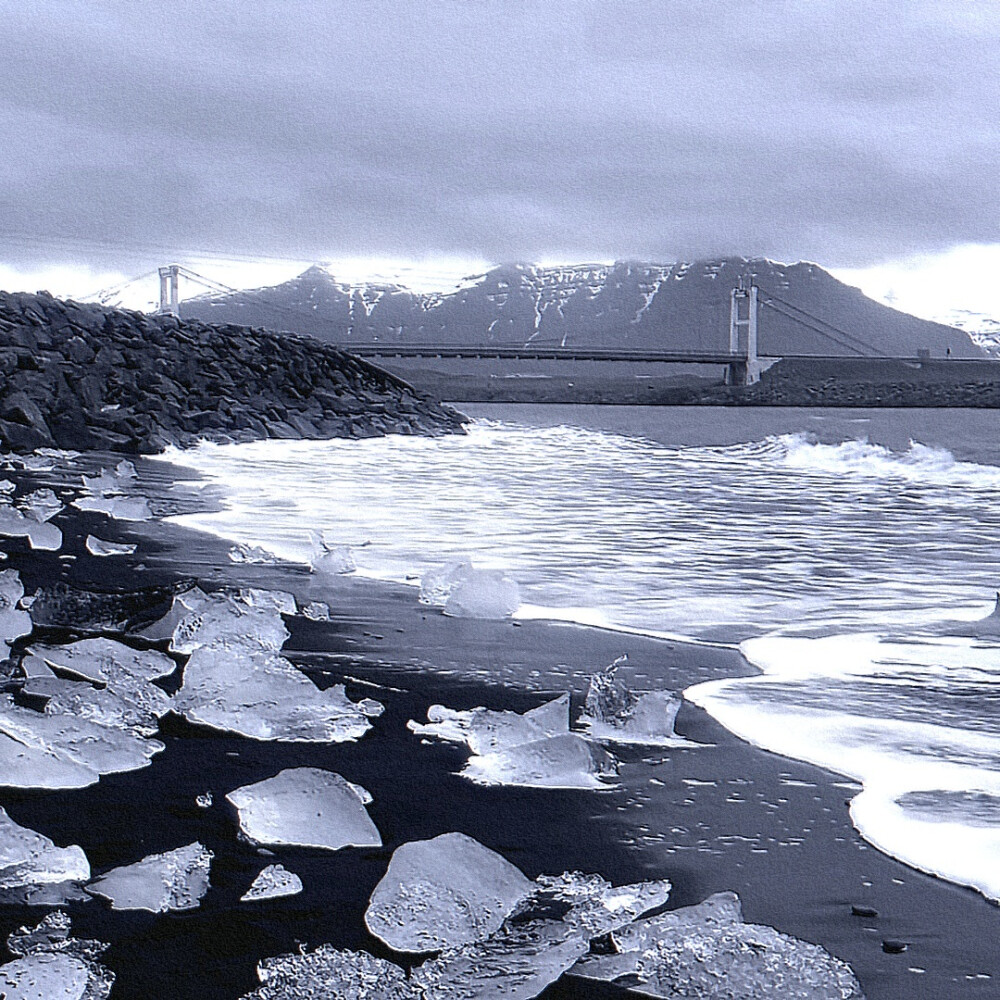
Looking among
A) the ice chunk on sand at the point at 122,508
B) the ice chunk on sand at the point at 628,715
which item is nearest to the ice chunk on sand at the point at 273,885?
the ice chunk on sand at the point at 628,715

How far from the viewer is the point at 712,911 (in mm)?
1354

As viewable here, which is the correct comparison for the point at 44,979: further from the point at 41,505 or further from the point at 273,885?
the point at 41,505

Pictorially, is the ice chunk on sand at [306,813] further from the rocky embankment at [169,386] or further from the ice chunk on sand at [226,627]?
the rocky embankment at [169,386]

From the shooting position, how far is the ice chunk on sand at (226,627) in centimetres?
262

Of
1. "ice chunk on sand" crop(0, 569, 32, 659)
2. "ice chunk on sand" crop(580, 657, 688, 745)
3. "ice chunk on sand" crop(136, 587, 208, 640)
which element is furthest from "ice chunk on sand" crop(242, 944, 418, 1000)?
"ice chunk on sand" crop(136, 587, 208, 640)

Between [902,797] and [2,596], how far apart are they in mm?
2253

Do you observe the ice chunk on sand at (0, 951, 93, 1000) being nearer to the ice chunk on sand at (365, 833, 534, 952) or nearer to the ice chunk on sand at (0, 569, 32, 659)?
the ice chunk on sand at (365, 833, 534, 952)

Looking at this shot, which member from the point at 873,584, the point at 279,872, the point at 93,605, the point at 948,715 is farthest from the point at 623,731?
the point at 873,584

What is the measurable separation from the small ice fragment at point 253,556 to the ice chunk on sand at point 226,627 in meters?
1.75

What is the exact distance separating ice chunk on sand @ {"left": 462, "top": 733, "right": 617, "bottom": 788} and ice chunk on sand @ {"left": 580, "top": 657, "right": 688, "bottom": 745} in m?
0.25

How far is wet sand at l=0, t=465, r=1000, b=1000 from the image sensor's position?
52.7 inches

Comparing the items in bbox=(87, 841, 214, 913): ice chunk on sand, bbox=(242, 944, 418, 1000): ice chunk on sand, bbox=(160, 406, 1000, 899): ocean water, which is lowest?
bbox=(160, 406, 1000, 899): ocean water

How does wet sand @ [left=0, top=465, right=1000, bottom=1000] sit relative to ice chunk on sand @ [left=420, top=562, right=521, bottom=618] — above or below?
below

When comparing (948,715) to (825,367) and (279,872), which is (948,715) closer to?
(279,872)
